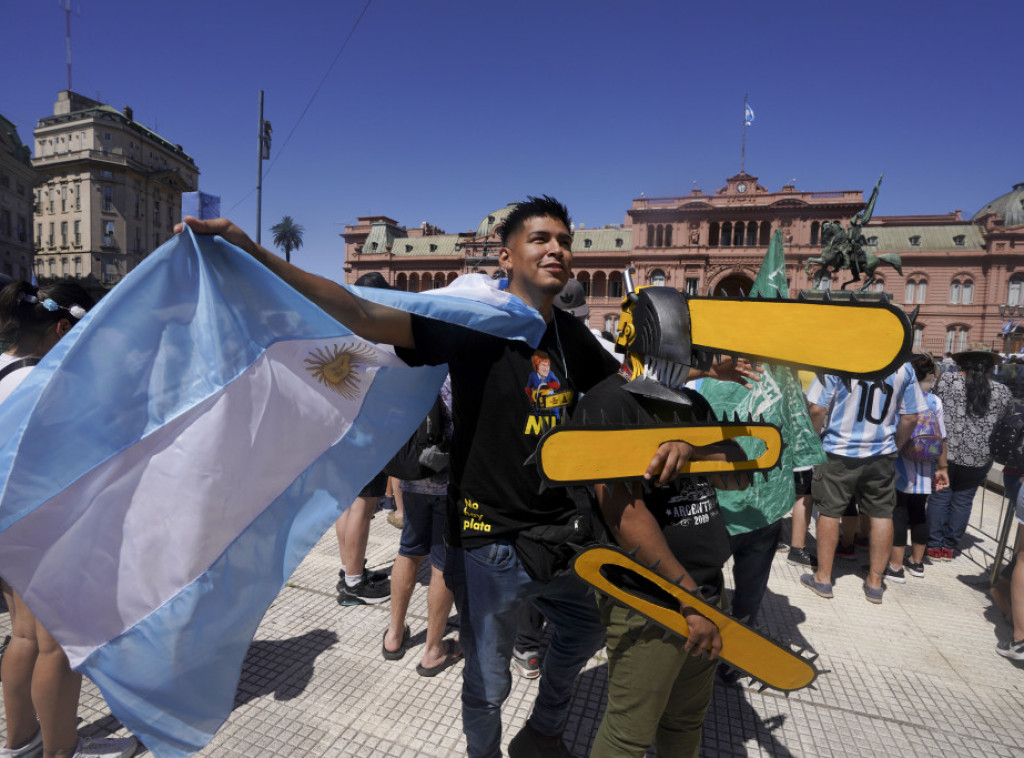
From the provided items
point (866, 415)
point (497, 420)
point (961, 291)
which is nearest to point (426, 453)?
point (497, 420)

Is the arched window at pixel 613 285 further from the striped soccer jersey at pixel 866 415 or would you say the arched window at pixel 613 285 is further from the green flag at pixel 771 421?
the green flag at pixel 771 421

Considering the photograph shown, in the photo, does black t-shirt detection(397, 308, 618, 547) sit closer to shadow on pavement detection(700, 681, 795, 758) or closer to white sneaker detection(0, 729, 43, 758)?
shadow on pavement detection(700, 681, 795, 758)

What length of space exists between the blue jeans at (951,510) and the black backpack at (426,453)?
15.6 ft

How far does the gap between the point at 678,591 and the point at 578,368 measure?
2.97ft

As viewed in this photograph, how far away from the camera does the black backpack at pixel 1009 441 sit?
422 cm

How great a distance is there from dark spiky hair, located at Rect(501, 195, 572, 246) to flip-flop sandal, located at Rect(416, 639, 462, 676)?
7.33ft

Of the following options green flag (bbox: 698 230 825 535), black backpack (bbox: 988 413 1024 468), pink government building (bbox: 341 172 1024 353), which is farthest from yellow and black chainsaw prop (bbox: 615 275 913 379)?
pink government building (bbox: 341 172 1024 353)

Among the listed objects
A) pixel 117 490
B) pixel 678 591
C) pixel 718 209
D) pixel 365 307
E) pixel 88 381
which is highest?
pixel 718 209

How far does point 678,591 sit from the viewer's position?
156 centimetres

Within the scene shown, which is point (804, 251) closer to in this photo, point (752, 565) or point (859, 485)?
point (859, 485)

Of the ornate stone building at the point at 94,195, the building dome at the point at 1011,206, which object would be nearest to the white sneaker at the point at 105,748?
the ornate stone building at the point at 94,195

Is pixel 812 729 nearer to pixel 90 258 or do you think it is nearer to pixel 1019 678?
pixel 1019 678

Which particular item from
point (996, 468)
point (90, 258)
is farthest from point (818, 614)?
point (90, 258)

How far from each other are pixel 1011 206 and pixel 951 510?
69.3 m
